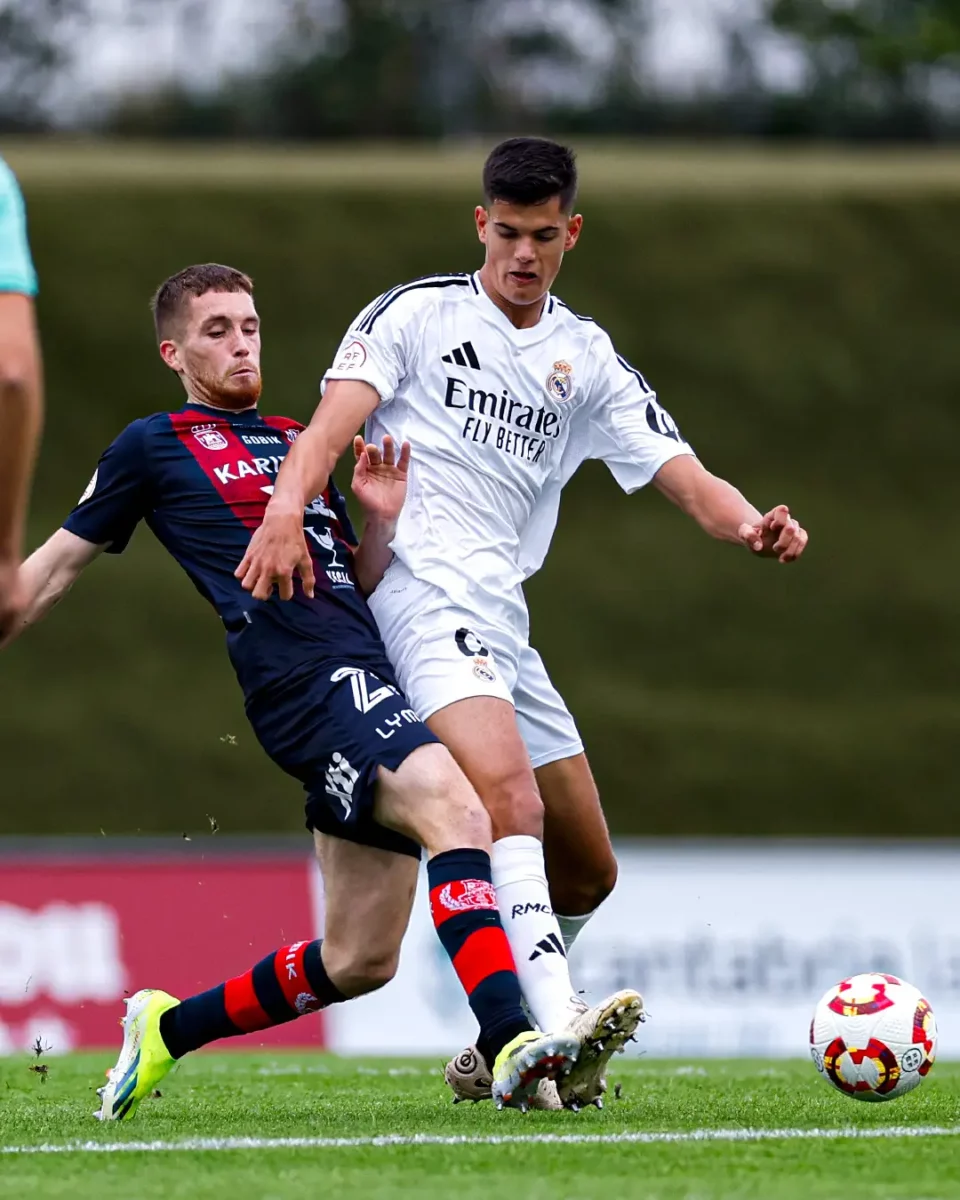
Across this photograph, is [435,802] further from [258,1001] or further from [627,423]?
[627,423]

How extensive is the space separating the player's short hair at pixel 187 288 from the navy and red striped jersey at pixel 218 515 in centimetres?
28

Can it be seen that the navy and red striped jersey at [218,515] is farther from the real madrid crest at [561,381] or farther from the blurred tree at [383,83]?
the blurred tree at [383,83]

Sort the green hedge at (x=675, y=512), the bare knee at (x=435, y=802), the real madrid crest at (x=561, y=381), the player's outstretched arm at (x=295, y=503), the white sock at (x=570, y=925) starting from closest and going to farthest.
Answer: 1. the bare knee at (x=435, y=802)
2. the player's outstretched arm at (x=295, y=503)
3. the real madrid crest at (x=561, y=381)
4. the white sock at (x=570, y=925)
5. the green hedge at (x=675, y=512)

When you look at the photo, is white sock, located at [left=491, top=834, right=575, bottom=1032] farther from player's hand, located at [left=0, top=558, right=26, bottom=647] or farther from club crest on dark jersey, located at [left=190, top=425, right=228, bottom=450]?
player's hand, located at [left=0, top=558, right=26, bottom=647]

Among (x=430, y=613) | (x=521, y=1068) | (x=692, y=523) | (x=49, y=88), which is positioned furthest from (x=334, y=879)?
(x=49, y=88)

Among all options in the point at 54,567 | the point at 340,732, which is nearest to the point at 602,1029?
the point at 340,732

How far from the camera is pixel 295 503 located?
5.19 meters

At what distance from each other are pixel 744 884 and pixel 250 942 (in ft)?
9.27

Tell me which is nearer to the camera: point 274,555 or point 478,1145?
point 478,1145

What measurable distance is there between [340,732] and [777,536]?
4.41 ft

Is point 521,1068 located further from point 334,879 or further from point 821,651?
point 821,651

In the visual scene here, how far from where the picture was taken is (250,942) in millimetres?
11305

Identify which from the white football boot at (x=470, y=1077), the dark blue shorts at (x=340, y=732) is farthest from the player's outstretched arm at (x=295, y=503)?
the white football boot at (x=470, y=1077)

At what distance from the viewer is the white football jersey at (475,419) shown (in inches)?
224
